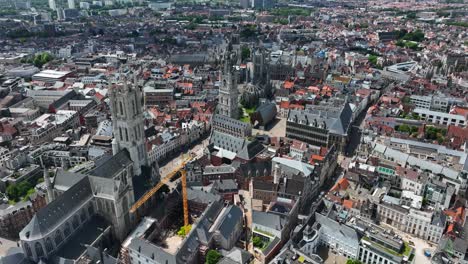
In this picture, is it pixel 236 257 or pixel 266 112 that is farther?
pixel 266 112

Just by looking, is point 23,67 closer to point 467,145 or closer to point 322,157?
point 322,157

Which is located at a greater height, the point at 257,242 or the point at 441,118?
the point at 441,118

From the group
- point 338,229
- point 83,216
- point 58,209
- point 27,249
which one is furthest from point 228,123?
point 27,249

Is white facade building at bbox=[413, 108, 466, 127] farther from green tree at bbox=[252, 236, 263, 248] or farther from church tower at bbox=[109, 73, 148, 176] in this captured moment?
church tower at bbox=[109, 73, 148, 176]

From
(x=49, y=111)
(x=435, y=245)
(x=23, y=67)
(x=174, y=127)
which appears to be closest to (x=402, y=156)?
(x=435, y=245)

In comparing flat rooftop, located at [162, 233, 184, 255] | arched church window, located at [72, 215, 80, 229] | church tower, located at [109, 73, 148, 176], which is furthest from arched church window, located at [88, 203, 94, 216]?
flat rooftop, located at [162, 233, 184, 255]

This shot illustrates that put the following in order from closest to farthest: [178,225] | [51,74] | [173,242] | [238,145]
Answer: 1. [173,242]
2. [178,225]
3. [238,145]
4. [51,74]

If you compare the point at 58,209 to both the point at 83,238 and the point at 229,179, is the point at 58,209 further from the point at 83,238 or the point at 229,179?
the point at 229,179

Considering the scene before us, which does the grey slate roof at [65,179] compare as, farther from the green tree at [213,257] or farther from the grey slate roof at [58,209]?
the green tree at [213,257]
